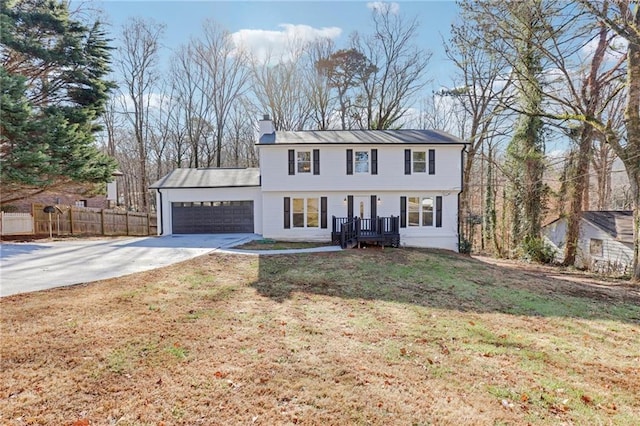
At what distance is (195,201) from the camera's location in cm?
1733

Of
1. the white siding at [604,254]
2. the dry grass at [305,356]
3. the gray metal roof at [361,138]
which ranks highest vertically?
the gray metal roof at [361,138]

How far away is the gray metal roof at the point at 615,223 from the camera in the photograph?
52.7 feet

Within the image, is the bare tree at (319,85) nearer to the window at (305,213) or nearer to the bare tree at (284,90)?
the bare tree at (284,90)

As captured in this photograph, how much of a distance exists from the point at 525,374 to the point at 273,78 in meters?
27.2

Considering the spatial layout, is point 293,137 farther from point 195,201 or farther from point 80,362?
point 80,362

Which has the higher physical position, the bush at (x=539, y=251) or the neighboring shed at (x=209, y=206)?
the neighboring shed at (x=209, y=206)

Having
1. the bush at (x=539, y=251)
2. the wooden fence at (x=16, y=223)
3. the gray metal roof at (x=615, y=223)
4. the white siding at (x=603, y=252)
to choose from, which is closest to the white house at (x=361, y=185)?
the bush at (x=539, y=251)

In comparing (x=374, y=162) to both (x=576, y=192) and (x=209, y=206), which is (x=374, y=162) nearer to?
(x=209, y=206)

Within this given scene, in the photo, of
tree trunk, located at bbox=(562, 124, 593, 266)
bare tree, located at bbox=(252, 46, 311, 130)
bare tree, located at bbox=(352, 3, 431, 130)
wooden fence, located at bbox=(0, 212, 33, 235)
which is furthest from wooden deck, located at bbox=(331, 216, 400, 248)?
bare tree, located at bbox=(252, 46, 311, 130)

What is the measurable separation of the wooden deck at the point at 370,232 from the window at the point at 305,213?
1474 millimetres

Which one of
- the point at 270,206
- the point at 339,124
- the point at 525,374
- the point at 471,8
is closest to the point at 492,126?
the point at 339,124

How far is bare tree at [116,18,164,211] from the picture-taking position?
999 inches

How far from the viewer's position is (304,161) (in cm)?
1589

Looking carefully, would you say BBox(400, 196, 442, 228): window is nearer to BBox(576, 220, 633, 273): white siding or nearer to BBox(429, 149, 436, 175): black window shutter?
BBox(429, 149, 436, 175): black window shutter
